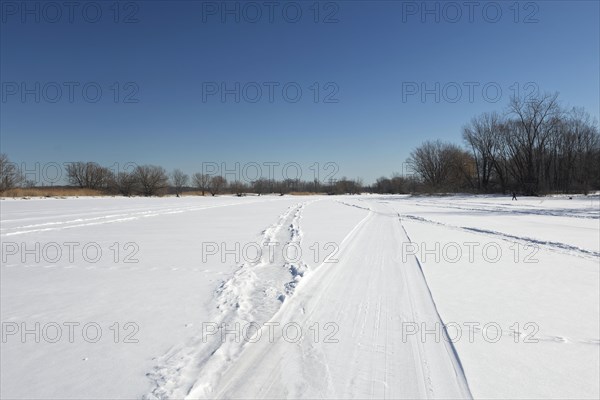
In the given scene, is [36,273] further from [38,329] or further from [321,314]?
[321,314]

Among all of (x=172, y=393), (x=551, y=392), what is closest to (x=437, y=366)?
(x=551, y=392)

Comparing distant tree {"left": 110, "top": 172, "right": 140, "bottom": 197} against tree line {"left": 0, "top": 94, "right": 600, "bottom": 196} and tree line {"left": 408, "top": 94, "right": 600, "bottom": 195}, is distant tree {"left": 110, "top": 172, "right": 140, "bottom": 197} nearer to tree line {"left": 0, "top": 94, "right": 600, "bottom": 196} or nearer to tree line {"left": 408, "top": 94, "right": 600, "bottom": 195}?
tree line {"left": 0, "top": 94, "right": 600, "bottom": 196}

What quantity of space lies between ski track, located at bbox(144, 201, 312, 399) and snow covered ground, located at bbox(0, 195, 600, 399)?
0.05ft

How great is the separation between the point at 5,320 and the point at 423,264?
19.4ft

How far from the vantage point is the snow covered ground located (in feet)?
7.75

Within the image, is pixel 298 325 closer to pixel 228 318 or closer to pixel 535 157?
pixel 228 318

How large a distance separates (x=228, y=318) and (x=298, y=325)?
0.74 metres

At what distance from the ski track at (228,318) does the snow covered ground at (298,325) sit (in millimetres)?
16

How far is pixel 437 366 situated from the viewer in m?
2.61

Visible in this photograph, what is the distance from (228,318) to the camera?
3471 millimetres

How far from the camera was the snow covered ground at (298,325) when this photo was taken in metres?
2.36

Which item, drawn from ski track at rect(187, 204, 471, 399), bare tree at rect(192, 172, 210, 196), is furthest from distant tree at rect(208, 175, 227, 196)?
ski track at rect(187, 204, 471, 399)

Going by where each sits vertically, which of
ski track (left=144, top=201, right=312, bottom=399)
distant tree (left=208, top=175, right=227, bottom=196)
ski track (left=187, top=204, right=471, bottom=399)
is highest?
distant tree (left=208, top=175, right=227, bottom=196)

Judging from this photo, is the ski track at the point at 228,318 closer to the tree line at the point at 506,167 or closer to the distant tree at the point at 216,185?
the tree line at the point at 506,167
